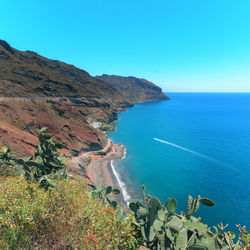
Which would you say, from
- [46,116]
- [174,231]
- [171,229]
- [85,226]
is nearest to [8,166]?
[85,226]

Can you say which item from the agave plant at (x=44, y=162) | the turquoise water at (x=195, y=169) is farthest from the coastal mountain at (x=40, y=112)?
the agave plant at (x=44, y=162)


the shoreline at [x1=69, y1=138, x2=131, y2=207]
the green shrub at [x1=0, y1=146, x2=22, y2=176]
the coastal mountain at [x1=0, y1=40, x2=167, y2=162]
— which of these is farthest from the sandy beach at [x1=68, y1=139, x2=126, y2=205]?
the green shrub at [x1=0, y1=146, x2=22, y2=176]

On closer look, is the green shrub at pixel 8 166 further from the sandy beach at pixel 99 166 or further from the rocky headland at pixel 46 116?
the sandy beach at pixel 99 166

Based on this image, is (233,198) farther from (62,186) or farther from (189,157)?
(62,186)

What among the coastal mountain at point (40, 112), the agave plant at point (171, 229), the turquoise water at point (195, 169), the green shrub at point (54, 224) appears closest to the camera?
the green shrub at point (54, 224)

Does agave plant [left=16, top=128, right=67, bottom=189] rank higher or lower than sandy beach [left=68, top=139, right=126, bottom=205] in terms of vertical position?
higher

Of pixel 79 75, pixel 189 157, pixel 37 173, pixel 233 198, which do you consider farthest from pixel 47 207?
pixel 79 75

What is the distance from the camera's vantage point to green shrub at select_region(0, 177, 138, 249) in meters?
5.70

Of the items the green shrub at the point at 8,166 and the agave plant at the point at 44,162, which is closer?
the agave plant at the point at 44,162

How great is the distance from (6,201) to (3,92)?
56.3 metres

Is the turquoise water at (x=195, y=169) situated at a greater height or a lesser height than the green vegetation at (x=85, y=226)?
lesser

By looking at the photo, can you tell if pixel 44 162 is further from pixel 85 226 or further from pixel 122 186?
pixel 122 186

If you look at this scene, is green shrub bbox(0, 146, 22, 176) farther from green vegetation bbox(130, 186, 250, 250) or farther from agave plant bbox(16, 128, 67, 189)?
green vegetation bbox(130, 186, 250, 250)

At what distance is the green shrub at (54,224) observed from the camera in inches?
225
